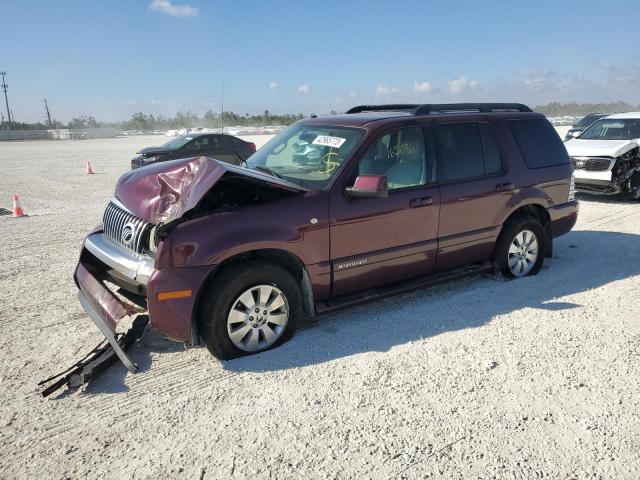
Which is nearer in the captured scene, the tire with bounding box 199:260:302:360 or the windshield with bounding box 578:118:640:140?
the tire with bounding box 199:260:302:360

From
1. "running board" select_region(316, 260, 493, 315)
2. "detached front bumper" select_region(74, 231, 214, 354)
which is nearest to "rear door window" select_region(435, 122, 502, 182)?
"running board" select_region(316, 260, 493, 315)

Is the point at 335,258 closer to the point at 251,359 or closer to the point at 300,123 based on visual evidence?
the point at 251,359

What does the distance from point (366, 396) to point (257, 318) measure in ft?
3.44

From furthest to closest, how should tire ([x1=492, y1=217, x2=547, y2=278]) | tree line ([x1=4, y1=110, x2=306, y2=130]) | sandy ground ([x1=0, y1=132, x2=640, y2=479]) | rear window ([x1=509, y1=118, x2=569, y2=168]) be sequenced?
1. tree line ([x1=4, y1=110, x2=306, y2=130])
2. rear window ([x1=509, y1=118, x2=569, y2=168])
3. tire ([x1=492, y1=217, x2=547, y2=278])
4. sandy ground ([x1=0, y1=132, x2=640, y2=479])

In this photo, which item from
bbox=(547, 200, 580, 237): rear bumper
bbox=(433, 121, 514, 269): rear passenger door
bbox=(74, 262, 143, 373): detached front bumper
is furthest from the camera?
bbox=(547, 200, 580, 237): rear bumper

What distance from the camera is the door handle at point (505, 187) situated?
5086mm

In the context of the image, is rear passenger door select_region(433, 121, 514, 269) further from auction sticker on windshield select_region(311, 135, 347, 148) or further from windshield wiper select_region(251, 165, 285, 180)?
windshield wiper select_region(251, 165, 285, 180)

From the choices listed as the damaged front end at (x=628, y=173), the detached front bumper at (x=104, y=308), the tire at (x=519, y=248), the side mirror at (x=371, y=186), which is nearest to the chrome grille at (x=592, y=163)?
the damaged front end at (x=628, y=173)

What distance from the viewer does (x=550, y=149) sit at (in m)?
5.67

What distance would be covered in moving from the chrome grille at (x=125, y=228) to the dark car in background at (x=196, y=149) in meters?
10.7

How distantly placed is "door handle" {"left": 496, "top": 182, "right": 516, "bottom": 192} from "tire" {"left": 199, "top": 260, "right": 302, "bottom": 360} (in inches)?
100.0

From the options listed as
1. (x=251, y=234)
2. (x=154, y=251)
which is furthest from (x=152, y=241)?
(x=251, y=234)

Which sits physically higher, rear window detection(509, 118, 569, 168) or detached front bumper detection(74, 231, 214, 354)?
rear window detection(509, 118, 569, 168)

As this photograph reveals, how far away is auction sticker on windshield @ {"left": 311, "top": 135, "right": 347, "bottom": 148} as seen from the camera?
440 cm
